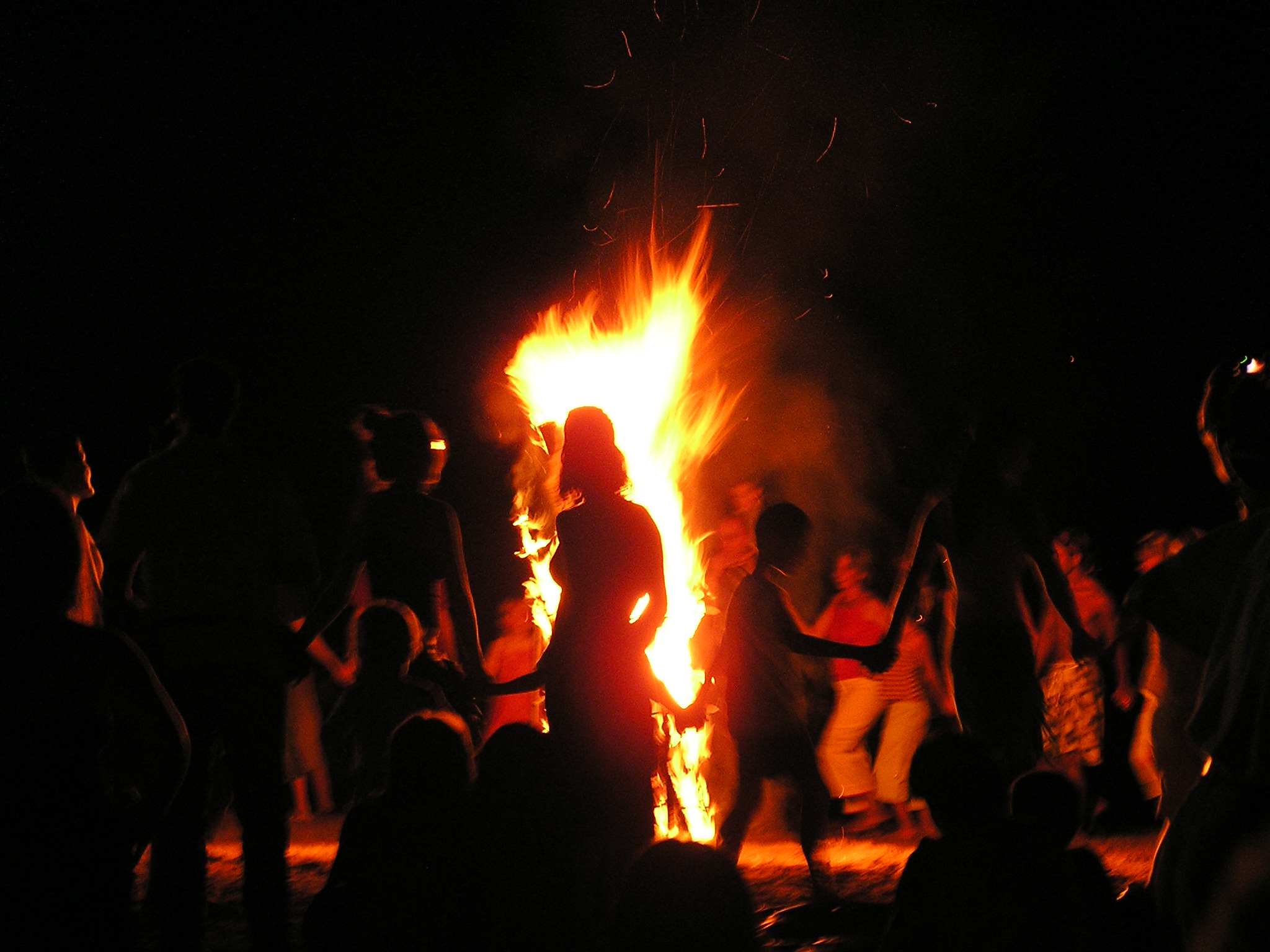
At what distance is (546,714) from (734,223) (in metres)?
11.0

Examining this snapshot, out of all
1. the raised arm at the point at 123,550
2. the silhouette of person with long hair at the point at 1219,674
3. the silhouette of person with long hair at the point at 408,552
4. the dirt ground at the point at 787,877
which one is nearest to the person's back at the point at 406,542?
the silhouette of person with long hair at the point at 408,552

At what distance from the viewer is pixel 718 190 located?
1350 cm

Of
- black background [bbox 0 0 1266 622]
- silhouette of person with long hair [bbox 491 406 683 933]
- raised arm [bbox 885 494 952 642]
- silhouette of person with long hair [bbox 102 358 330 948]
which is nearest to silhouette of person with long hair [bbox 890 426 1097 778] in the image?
raised arm [bbox 885 494 952 642]

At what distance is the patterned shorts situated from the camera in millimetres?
6992

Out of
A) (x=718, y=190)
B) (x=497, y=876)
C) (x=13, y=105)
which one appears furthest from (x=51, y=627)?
(x=718, y=190)

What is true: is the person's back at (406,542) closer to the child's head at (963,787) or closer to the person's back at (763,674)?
the person's back at (763,674)

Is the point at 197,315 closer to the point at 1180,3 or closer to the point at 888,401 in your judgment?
the point at 888,401

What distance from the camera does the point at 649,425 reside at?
7.00 metres

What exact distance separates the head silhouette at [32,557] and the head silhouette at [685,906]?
1.65 metres

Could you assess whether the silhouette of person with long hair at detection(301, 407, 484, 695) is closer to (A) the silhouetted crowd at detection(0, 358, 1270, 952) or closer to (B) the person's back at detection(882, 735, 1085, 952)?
(A) the silhouetted crowd at detection(0, 358, 1270, 952)

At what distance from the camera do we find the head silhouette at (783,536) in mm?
4645

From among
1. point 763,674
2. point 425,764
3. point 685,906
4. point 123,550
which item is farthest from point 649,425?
point 685,906

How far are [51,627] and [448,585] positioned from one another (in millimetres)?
1555

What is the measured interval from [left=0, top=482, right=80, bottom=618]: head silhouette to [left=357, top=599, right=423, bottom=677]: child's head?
2.26m
